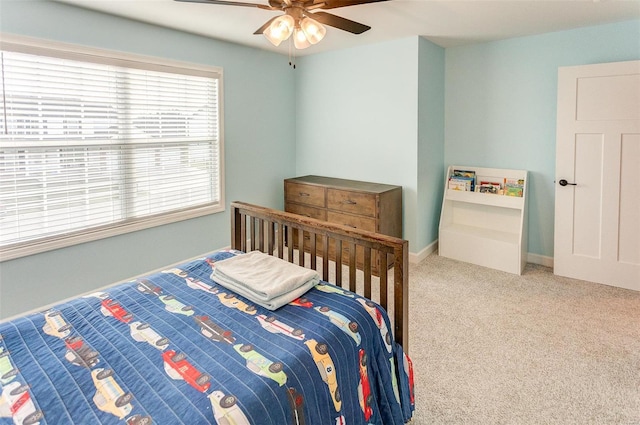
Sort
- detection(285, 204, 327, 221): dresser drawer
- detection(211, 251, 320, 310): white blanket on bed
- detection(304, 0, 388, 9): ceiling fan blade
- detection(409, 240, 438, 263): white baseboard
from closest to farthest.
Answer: detection(211, 251, 320, 310): white blanket on bed → detection(304, 0, 388, 9): ceiling fan blade → detection(409, 240, 438, 263): white baseboard → detection(285, 204, 327, 221): dresser drawer

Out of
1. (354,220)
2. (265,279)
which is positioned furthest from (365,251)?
(354,220)

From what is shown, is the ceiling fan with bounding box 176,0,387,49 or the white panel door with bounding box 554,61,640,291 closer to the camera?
the ceiling fan with bounding box 176,0,387,49

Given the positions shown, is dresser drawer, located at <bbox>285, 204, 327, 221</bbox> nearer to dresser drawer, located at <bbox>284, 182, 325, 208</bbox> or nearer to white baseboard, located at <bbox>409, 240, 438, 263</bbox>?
dresser drawer, located at <bbox>284, 182, 325, 208</bbox>

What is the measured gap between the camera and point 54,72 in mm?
2830

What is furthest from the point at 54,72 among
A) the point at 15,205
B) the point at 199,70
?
the point at 199,70

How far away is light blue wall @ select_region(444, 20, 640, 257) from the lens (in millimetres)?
3555

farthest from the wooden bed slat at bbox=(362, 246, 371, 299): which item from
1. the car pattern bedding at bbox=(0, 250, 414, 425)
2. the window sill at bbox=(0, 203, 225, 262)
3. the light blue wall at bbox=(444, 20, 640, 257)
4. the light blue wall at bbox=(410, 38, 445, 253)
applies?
the light blue wall at bbox=(444, 20, 640, 257)

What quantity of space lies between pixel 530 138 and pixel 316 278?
123 inches

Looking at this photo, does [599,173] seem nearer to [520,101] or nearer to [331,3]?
[520,101]

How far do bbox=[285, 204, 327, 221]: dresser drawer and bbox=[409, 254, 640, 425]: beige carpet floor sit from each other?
1184 millimetres

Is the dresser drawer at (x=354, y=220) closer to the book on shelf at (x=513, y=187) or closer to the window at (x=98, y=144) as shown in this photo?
the window at (x=98, y=144)

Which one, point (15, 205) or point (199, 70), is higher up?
point (199, 70)

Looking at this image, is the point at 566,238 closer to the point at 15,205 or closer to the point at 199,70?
the point at 199,70

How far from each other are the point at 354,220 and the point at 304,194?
2.43 ft
